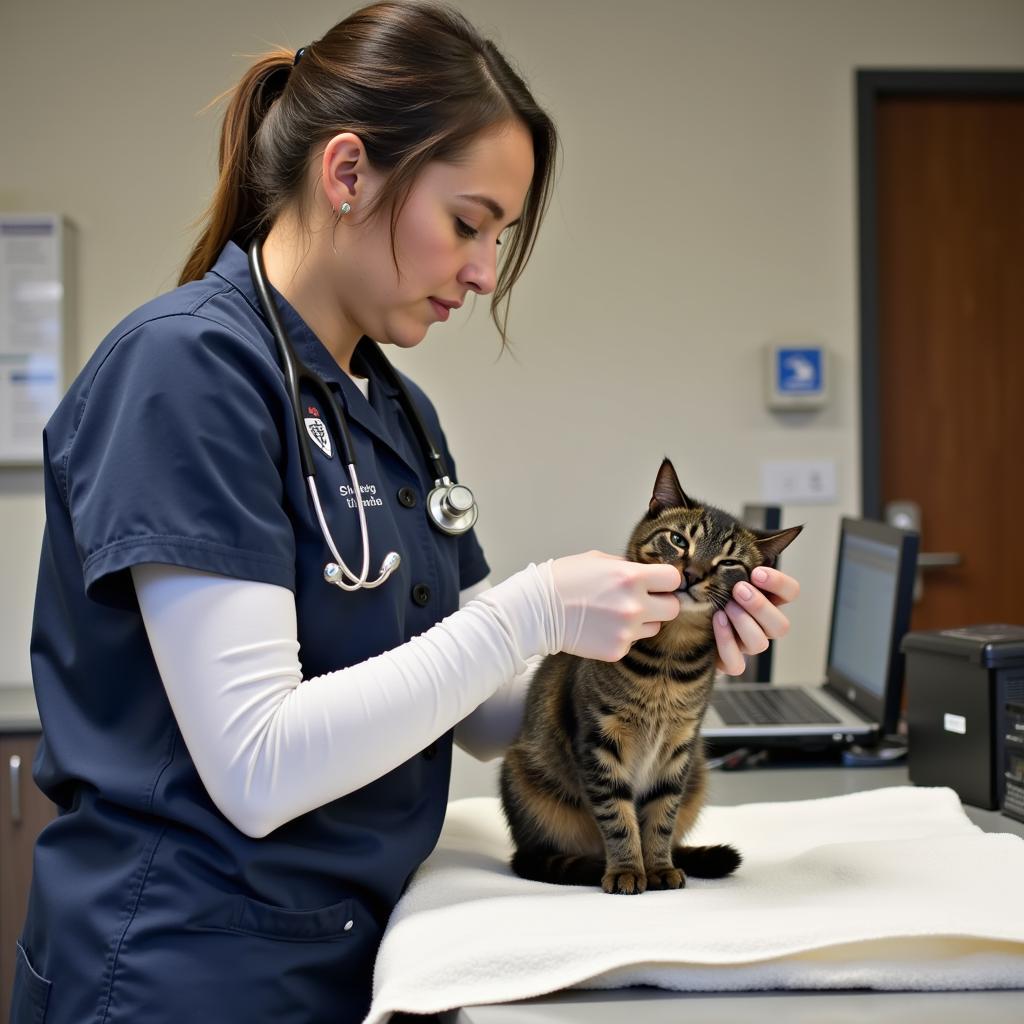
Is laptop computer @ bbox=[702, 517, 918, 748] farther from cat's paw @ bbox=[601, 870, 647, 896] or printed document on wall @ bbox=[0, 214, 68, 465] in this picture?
printed document on wall @ bbox=[0, 214, 68, 465]

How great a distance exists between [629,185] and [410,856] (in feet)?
8.53

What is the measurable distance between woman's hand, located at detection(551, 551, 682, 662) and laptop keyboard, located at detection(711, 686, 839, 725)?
0.88 meters

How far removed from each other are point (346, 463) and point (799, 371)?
2.45m

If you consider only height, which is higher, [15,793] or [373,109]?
[373,109]

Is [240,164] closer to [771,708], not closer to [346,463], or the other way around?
[346,463]

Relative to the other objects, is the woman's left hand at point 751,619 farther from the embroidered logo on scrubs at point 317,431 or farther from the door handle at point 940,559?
the door handle at point 940,559

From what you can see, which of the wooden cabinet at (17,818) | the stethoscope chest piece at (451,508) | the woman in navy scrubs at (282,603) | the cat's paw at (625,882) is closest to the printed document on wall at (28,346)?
the wooden cabinet at (17,818)

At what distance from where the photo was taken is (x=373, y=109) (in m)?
1.02

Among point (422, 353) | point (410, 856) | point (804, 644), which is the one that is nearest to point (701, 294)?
point (422, 353)

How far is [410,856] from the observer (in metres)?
1.00

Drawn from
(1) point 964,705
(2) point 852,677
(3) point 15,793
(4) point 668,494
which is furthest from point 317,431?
(3) point 15,793

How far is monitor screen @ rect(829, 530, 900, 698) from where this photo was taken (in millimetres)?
1922

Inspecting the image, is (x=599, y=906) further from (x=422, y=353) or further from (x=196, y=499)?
(x=422, y=353)

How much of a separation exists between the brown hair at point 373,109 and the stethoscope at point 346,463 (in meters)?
0.08
